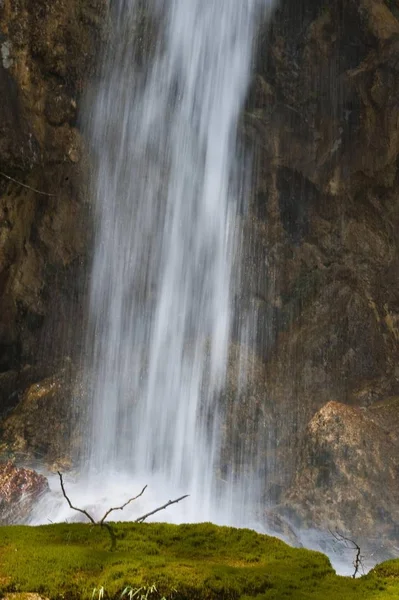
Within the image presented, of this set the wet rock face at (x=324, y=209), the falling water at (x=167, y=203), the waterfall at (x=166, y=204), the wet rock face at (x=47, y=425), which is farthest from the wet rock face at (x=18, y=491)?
the wet rock face at (x=324, y=209)

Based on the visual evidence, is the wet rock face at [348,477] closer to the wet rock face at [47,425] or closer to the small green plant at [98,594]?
the wet rock face at [47,425]

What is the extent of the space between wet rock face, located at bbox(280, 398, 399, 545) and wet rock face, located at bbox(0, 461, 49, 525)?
4.81 meters

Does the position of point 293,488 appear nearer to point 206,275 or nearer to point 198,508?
point 198,508

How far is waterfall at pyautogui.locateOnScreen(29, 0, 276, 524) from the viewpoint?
15.2 metres

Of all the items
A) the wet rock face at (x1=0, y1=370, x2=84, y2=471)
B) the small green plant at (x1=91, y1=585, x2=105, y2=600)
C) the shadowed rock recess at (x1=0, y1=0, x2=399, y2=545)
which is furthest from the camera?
the shadowed rock recess at (x1=0, y1=0, x2=399, y2=545)

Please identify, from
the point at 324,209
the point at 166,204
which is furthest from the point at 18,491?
the point at 324,209

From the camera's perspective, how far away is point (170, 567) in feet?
10.0

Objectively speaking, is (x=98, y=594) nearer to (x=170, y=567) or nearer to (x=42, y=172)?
(x=170, y=567)

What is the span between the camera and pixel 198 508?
39.9 feet

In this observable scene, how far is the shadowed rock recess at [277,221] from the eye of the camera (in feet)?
45.3

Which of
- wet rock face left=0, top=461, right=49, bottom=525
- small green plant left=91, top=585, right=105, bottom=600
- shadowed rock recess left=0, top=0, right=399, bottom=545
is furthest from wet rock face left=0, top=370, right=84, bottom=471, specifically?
small green plant left=91, top=585, right=105, bottom=600

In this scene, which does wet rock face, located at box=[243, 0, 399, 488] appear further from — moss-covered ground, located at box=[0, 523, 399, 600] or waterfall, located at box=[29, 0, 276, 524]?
moss-covered ground, located at box=[0, 523, 399, 600]

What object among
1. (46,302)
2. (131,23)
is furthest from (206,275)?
(131,23)

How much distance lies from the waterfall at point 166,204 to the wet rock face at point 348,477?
11.3 ft
